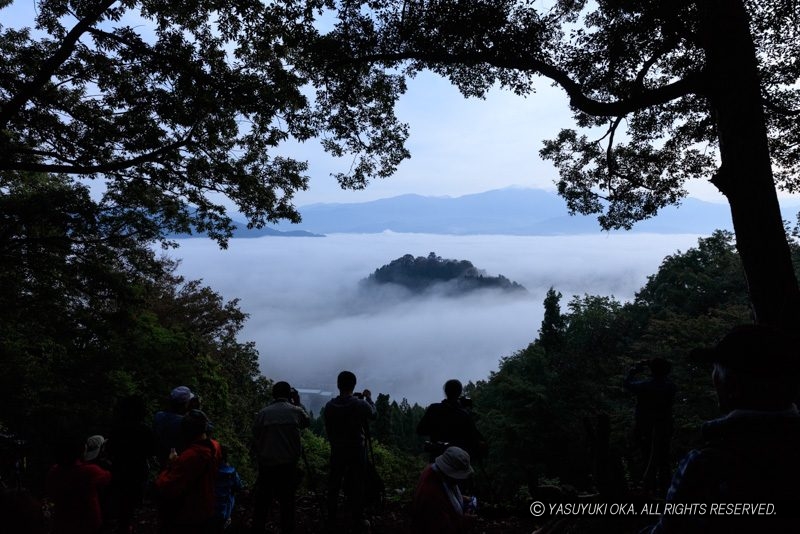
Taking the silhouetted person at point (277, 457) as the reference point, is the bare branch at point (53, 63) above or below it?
above

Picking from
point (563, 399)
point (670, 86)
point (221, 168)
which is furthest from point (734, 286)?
point (221, 168)

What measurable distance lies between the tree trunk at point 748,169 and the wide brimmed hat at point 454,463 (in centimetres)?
413

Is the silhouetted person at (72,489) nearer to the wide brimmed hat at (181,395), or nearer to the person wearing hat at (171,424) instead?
the person wearing hat at (171,424)

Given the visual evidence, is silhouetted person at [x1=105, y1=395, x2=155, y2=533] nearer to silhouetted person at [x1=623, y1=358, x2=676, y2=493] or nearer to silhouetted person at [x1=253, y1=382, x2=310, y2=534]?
silhouetted person at [x1=253, y1=382, x2=310, y2=534]

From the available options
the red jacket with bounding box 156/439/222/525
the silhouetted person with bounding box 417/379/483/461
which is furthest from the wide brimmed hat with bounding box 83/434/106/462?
the silhouetted person with bounding box 417/379/483/461

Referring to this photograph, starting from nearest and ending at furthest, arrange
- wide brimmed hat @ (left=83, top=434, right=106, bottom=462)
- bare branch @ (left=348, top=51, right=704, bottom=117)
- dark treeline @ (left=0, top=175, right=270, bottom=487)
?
wide brimmed hat @ (left=83, top=434, right=106, bottom=462), bare branch @ (left=348, top=51, right=704, bottom=117), dark treeline @ (left=0, top=175, right=270, bottom=487)

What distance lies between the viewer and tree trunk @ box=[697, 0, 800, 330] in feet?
16.4

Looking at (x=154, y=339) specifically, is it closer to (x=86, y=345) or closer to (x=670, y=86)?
(x=86, y=345)

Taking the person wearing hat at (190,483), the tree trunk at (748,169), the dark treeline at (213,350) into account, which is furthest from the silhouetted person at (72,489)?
the tree trunk at (748,169)

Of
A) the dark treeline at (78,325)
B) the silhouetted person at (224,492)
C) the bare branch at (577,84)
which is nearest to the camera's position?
the silhouetted person at (224,492)

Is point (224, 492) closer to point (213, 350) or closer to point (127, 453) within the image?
point (127, 453)

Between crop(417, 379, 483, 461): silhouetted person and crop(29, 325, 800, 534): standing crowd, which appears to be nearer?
crop(29, 325, 800, 534): standing crowd

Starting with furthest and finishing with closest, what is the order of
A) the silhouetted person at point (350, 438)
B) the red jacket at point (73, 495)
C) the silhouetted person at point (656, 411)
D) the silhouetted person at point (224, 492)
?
the silhouetted person at point (656, 411) → the silhouetted person at point (350, 438) → the silhouetted person at point (224, 492) → the red jacket at point (73, 495)

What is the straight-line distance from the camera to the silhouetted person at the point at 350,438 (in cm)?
556
